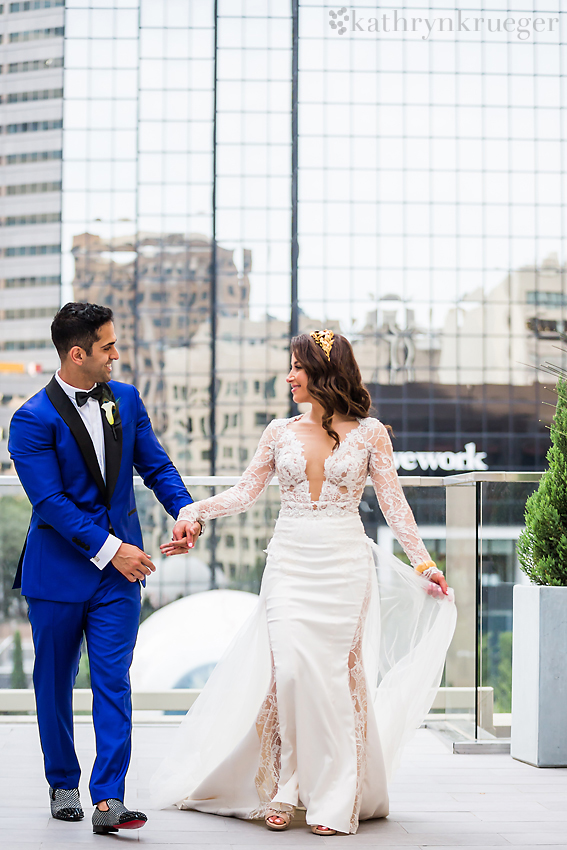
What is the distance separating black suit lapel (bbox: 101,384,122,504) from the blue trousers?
0.31 m

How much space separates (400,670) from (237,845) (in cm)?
105

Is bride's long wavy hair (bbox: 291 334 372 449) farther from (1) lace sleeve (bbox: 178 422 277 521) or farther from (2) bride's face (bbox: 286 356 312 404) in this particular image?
(1) lace sleeve (bbox: 178 422 277 521)

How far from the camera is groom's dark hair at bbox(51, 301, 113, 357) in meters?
3.55

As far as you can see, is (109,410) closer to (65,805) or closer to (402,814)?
(65,805)

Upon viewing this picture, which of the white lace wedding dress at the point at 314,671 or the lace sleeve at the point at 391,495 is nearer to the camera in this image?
the white lace wedding dress at the point at 314,671

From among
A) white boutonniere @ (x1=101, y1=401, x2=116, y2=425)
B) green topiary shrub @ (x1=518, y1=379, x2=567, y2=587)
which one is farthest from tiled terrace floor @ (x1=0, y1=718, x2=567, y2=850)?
white boutonniere @ (x1=101, y1=401, x2=116, y2=425)

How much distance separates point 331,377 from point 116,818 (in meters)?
1.82

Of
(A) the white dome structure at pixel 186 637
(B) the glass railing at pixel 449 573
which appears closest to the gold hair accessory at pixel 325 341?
(B) the glass railing at pixel 449 573

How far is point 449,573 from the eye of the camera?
19.1 feet

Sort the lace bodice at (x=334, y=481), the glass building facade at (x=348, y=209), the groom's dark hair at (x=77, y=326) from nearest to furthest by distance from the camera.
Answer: the groom's dark hair at (x=77, y=326) < the lace bodice at (x=334, y=481) < the glass building facade at (x=348, y=209)

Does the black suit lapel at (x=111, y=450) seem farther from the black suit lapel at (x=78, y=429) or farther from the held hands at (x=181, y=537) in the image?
the held hands at (x=181, y=537)

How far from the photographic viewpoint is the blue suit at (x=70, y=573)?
3459 mm

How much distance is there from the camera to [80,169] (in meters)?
39.9

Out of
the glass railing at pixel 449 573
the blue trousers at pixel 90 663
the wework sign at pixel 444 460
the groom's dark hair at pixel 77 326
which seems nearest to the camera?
the blue trousers at pixel 90 663
